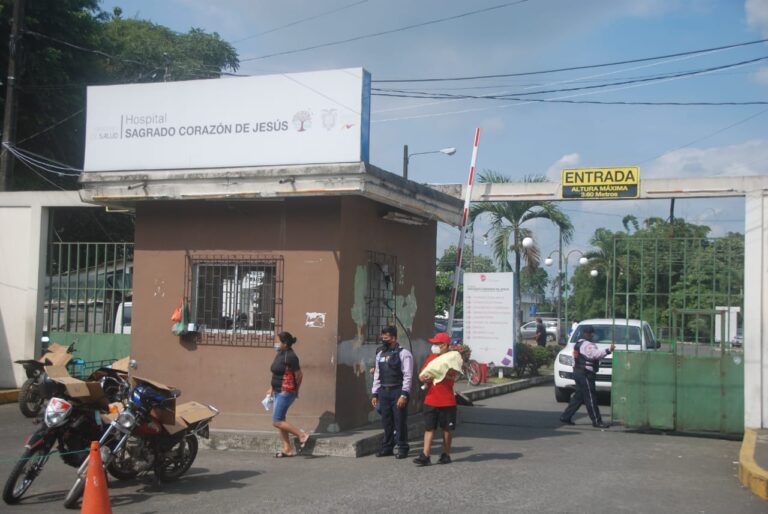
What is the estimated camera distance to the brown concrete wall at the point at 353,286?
10.4 metres

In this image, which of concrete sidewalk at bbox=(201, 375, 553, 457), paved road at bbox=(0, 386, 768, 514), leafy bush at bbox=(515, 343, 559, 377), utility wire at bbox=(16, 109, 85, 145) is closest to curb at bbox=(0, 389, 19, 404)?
paved road at bbox=(0, 386, 768, 514)

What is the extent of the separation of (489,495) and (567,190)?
430 inches

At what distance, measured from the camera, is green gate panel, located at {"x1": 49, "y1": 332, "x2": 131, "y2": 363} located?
49.7ft

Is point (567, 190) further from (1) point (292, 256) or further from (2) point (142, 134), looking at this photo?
(2) point (142, 134)

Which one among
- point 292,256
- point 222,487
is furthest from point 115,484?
point 292,256

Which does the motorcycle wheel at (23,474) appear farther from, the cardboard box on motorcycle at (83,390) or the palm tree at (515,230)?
the palm tree at (515,230)

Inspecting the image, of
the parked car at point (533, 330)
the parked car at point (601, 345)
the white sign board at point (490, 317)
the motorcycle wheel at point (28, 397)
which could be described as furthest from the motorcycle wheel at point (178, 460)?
the parked car at point (533, 330)

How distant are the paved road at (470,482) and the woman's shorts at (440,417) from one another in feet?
1.59

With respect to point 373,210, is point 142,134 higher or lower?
higher

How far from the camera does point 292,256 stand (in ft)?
34.6

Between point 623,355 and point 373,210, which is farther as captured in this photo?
point 623,355

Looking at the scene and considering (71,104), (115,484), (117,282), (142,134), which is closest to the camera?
(115,484)

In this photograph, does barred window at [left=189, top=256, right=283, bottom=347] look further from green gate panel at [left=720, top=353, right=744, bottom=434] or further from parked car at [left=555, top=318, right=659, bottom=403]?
parked car at [left=555, top=318, right=659, bottom=403]

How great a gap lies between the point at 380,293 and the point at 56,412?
5.35 metres
